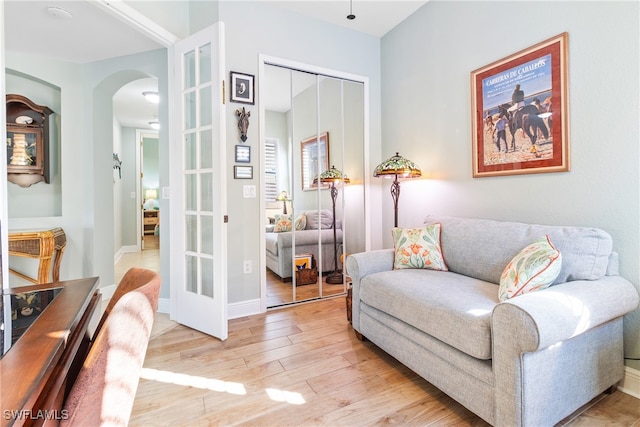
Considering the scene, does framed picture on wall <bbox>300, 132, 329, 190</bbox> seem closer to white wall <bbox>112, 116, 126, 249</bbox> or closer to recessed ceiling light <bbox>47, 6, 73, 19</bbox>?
recessed ceiling light <bbox>47, 6, 73, 19</bbox>

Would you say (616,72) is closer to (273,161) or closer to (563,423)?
(563,423)

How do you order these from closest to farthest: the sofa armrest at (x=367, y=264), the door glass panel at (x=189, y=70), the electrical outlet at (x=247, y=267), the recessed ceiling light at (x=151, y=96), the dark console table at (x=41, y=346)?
the dark console table at (x=41, y=346) → the sofa armrest at (x=367, y=264) → the door glass panel at (x=189, y=70) → the electrical outlet at (x=247, y=267) → the recessed ceiling light at (x=151, y=96)

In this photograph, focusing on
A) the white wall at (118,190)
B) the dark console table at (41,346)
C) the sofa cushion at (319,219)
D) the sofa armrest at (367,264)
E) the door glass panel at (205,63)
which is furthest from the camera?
the white wall at (118,190)

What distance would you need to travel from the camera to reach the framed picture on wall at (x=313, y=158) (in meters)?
3.09

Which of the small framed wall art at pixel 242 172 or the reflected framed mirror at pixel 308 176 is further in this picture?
the reflected framed mirror at pixel 308 176

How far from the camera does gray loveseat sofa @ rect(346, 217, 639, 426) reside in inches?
48.3

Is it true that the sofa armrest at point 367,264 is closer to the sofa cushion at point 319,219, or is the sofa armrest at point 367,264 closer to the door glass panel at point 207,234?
the sofa cushion at point 319,219

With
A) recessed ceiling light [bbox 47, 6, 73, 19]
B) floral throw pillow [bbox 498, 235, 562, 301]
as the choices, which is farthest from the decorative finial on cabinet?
floral throw pillow [bbox 498, 235, 562, 301]

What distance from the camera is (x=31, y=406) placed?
0.54 metres

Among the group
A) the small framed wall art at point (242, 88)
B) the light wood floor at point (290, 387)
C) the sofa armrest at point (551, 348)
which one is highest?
the small framed wall art at point (242, 88)

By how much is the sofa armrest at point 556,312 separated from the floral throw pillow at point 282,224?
209cm

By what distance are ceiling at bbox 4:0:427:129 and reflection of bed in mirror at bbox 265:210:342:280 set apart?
200 centimetres

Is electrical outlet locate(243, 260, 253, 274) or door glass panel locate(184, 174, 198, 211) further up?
door glass panel locate(184, 174, 198, 211)

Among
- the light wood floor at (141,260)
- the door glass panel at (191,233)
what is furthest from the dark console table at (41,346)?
the light wood floor at (141,260)
